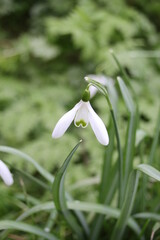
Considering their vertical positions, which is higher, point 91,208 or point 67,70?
point 67,70

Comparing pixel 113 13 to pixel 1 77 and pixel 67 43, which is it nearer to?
pixel 67 43

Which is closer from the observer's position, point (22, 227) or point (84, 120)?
point (84, 120)

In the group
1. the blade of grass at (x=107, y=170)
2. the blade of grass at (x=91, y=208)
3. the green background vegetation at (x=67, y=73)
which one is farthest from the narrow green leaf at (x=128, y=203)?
the green background vegetation at (x=67, y=73)

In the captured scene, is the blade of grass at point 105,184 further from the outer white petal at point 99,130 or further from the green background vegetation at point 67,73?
the outer white petal at point 99,130

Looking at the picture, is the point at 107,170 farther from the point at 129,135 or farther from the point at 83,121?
the point at 83,121

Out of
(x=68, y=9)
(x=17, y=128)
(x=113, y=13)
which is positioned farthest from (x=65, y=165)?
(x=68, y=9)

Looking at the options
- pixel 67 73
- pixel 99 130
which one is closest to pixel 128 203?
pixel 99 130

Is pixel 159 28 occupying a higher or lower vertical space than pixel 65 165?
higher

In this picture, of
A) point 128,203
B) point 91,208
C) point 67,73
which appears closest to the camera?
point 128,203
